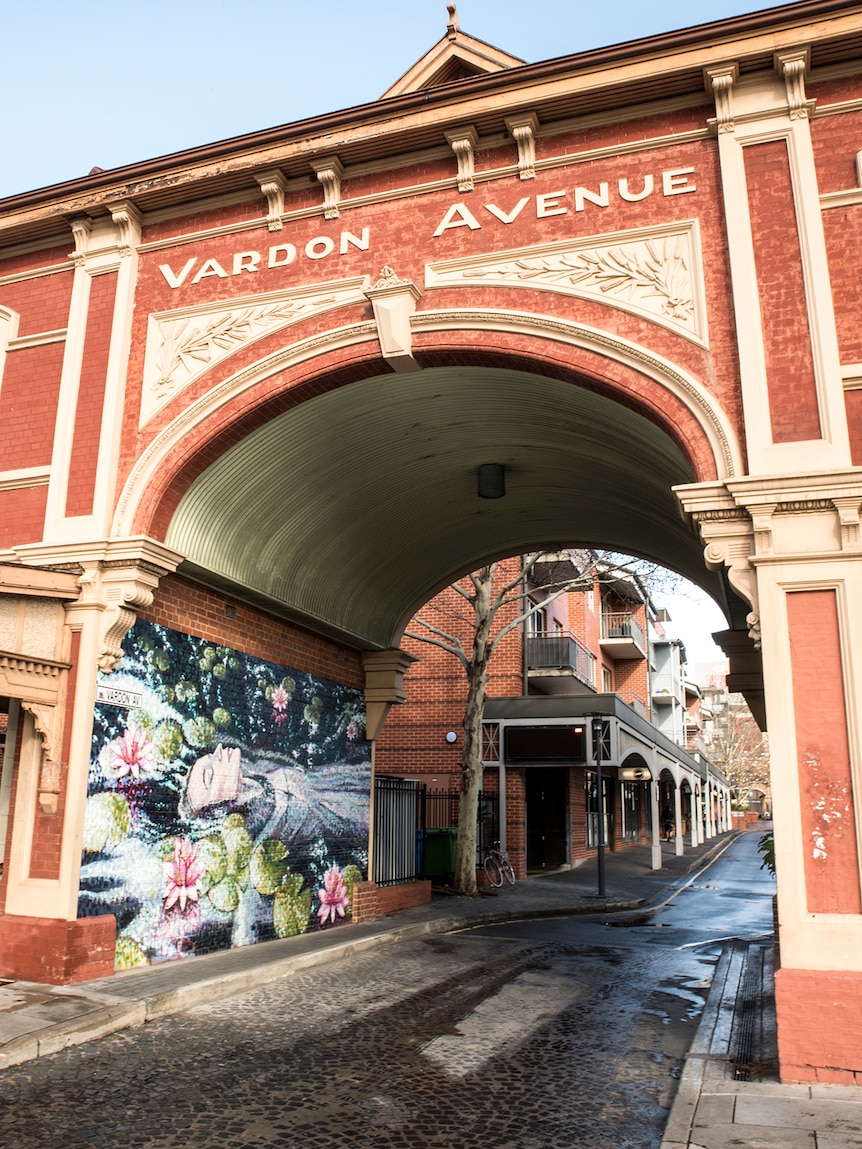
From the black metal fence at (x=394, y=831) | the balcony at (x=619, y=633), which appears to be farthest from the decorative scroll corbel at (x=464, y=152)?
the balcony at (x=619, y=633)

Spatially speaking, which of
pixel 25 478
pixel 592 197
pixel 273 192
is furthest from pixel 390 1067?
pixel 273 192

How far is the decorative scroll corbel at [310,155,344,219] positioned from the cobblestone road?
7488 mm

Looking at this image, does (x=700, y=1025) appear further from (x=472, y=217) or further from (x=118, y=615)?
(x=472, y=217)

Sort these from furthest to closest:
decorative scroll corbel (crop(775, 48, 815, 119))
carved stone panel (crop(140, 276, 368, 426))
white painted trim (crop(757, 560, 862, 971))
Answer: carved stone panel (crop(140, 276, 368, 426))
decorative scroll corbel (crop(775, 48, 815, 119))
white painted trim (crop(757, 560, 862, 971))

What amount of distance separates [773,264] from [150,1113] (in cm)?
749

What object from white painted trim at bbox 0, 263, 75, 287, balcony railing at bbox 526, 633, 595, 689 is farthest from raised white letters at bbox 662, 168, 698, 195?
balcony railing at bbox 526, 633, 595, 689

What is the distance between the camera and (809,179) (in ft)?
25.3

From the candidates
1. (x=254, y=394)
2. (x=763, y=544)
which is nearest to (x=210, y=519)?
(x=254, y=394)

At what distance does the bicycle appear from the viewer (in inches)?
776

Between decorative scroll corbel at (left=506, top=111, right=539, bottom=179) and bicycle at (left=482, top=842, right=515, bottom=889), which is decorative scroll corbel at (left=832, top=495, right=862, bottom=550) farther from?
bicycle at (left=482, top=842, right=515, bottom=889)

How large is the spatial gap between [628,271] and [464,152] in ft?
6.92

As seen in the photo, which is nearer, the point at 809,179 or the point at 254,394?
the point at 809,179

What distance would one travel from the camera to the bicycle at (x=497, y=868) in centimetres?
1970

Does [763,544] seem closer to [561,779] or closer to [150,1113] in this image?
[150,1113]
